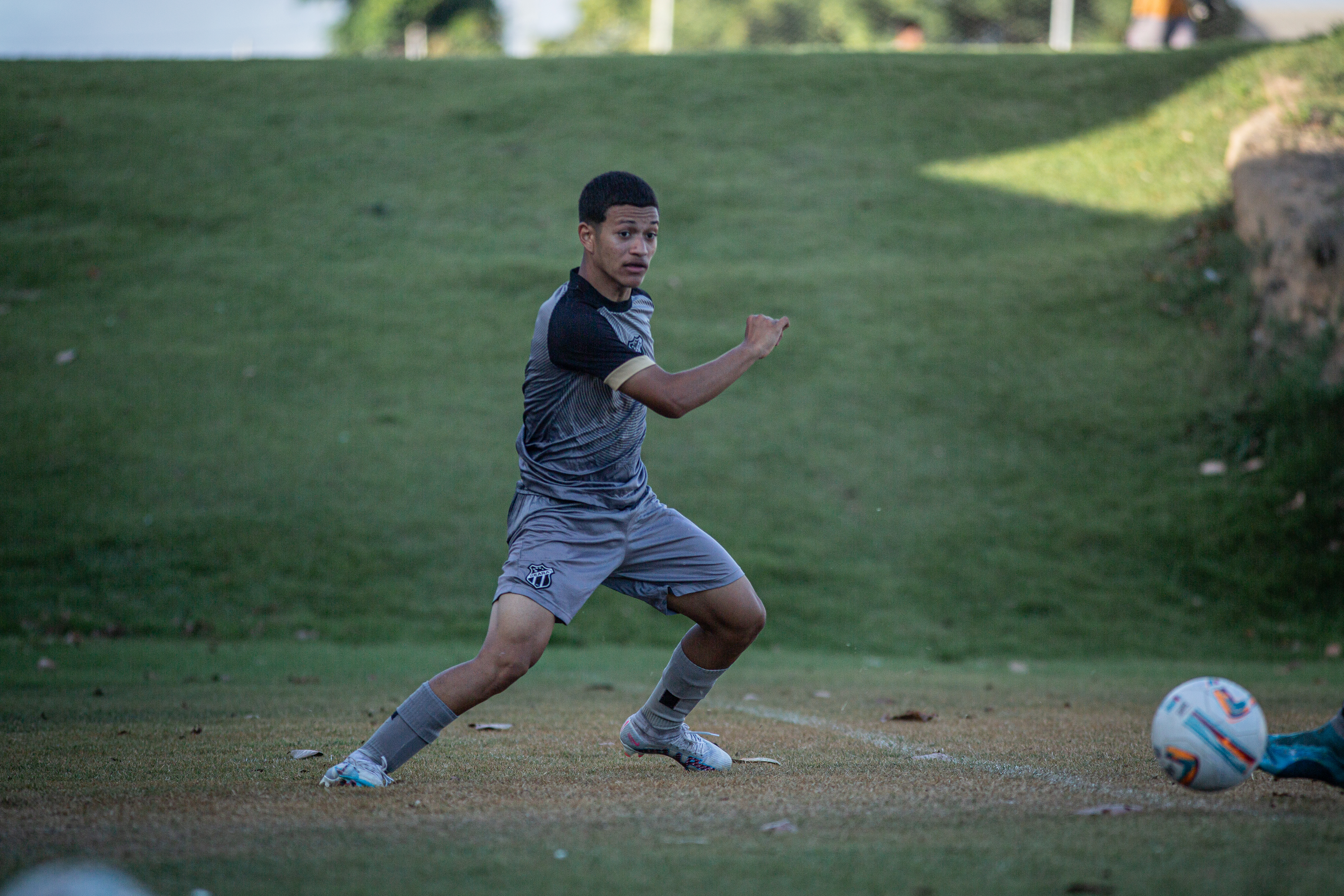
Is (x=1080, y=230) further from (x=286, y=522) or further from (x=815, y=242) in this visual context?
(x=286, y=522)

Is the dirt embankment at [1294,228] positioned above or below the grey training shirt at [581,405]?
above

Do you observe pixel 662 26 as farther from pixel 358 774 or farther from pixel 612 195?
pixel 358 774

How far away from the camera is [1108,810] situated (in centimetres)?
387

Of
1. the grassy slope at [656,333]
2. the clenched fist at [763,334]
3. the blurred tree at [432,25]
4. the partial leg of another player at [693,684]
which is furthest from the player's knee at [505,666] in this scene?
the blurred tree at [432,25]

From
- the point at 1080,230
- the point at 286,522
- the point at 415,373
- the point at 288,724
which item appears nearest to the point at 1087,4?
the point at 1080,230

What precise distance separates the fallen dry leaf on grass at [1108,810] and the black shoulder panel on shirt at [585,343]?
227cm

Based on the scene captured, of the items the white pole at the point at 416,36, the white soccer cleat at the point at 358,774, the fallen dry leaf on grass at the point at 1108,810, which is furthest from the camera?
the white pole at the point at 416,36

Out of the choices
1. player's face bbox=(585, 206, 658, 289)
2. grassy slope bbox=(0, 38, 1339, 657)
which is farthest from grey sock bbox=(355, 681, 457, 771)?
grassy slope bbox=(0, 38, 1339, 657)

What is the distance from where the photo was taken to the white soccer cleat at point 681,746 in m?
4.98

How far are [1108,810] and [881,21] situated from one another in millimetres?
45827

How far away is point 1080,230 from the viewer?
16.8 meters

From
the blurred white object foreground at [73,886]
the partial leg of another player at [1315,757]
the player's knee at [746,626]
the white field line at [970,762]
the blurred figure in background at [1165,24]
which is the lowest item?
the white field line at [970,762]

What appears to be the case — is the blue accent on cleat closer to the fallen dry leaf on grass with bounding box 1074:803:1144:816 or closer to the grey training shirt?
the fallen dry leaf on grass with bounding box 1074:803:1144:816

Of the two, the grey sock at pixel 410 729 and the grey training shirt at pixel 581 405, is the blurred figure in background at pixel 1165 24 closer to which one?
the grey training shirt at pixel 581 405
